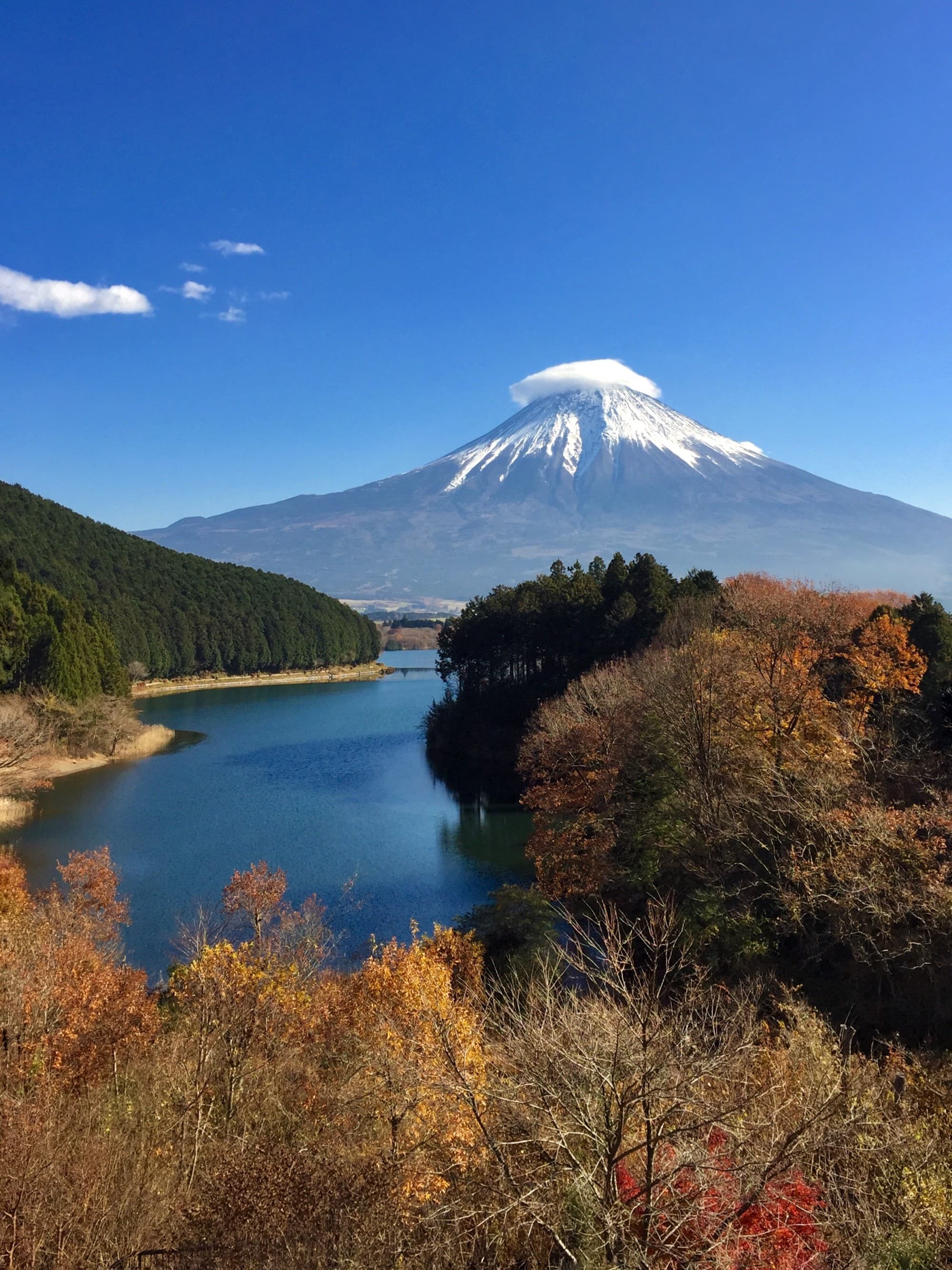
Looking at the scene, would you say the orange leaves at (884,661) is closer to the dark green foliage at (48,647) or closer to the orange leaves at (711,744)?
the orange leaves at (711,744)

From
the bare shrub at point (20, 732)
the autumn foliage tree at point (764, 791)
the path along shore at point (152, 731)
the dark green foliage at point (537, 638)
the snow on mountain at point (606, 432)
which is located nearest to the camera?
the autumn foliage tree at point (764, 791)

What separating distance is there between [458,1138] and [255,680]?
5361 centimetres

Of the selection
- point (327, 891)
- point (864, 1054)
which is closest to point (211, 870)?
point (327, 891)

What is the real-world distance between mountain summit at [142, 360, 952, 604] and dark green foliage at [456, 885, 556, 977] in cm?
9880

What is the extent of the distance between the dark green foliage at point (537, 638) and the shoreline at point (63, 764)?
10526 mm

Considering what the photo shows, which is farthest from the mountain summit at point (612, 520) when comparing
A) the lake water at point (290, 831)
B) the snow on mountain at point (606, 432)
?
the lake water at point (290, 831)

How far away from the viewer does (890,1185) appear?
5.00 metres

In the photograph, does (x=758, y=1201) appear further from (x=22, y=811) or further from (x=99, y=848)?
(x=22, y=811)

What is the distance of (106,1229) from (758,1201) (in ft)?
11.3

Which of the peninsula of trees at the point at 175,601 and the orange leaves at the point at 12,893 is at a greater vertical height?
the peninsula of trees at the point at 175,601

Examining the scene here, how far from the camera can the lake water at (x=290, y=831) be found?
15.0 metres

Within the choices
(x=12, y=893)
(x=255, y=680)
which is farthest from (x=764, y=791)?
(x=255, y=680)

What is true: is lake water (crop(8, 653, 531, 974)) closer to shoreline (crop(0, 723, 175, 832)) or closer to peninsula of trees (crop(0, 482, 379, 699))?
shoreline (crop(0, 723, 175, 832))

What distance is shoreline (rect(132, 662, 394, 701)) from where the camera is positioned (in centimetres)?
4978
